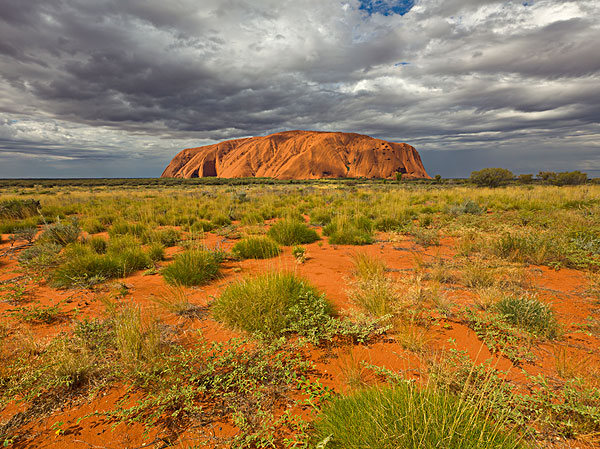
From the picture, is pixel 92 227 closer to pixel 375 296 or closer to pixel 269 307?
pixel 269 307

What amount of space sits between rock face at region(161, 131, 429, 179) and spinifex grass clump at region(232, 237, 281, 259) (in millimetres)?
104172

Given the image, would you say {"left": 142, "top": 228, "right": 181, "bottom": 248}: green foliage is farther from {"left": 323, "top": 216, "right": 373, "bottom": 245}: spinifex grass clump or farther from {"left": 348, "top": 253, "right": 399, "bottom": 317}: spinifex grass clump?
{"left": 348, "top": 253, "right": 399, "bottom": 317}: spinifex grass clump

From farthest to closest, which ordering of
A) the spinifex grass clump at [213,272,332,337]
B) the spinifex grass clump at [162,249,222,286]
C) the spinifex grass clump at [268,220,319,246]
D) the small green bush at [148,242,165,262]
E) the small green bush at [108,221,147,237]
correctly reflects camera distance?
1. the small green bush at [108,221,147,237]
2. the spinifex grass clump at [268,220,319,246]
3. the small green bush at [148,242,165,262]
4. the spinifex grass clump at [162,249,222,286]
5. the spinifex grass clump at [213,272,332,337]

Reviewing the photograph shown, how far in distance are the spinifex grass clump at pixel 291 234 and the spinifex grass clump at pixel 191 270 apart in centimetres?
262

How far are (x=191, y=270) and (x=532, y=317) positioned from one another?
500 cm

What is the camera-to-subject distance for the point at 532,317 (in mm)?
2828

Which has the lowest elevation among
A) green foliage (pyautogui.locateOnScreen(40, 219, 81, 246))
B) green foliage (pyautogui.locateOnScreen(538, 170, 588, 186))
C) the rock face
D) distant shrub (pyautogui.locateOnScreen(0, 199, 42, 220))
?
green foliage (pyautogui.locateOnScreen(40, 219, 81, 246))

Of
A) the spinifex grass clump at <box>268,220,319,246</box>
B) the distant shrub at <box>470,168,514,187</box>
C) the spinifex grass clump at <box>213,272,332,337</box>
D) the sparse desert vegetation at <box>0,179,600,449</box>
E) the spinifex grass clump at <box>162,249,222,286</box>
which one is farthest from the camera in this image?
the distant shrub at <box>470,168,514,187</box>

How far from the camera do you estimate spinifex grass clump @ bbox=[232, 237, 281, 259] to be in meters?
5.79

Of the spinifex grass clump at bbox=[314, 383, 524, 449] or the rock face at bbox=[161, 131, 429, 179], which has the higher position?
the rock face at bbox=[161, 131, 429, 179]

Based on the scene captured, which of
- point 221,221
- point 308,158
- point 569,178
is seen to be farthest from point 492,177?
point 308,158

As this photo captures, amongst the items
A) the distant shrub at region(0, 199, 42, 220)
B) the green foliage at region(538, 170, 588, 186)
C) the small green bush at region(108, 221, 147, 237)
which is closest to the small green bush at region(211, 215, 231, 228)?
the small green bush at region(108, 221, 147, 237)

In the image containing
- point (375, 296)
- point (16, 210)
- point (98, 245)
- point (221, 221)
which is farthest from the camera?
point (16, 210)

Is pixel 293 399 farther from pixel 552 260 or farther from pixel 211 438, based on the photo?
pixel 552 260
